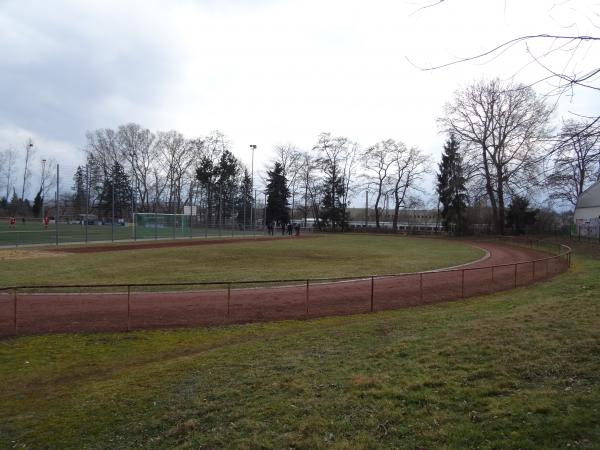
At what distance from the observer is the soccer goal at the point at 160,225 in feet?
165

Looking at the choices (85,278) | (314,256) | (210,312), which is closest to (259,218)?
(314,256)

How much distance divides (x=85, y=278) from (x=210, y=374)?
1406 centimetres

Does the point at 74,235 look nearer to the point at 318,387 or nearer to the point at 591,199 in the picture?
the point at 318,387

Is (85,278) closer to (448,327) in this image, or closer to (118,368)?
(118,368)

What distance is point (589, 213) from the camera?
58812mm

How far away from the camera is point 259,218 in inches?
3095

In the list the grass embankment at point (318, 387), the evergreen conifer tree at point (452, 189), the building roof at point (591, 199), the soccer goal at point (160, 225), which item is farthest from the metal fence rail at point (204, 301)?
the evergreen conifer tree at point (452, 189)

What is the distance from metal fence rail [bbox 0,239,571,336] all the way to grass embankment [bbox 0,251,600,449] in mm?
1435

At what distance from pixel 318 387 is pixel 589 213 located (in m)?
63.2

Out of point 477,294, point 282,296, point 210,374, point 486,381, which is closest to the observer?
point 486,381

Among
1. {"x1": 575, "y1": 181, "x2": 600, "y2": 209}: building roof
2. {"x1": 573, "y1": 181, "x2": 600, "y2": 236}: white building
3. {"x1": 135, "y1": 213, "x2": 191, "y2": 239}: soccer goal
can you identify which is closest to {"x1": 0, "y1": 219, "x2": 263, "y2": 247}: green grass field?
{"x1": 135, "y1": 213, "x2": 191, "y2": 239}: soccer goal

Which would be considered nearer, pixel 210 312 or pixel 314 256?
pixel 210 312

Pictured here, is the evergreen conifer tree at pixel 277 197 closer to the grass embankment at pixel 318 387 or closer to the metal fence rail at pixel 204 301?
the metal fence rail at pixel 204 301

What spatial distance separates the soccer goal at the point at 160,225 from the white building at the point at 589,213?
143 ft
